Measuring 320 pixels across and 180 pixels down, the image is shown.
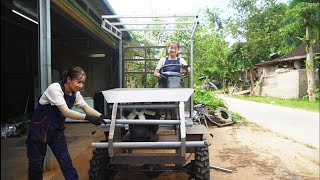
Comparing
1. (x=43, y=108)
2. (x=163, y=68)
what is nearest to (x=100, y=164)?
(x=43, y=108)

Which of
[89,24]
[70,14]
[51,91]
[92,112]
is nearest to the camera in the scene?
[51,91]

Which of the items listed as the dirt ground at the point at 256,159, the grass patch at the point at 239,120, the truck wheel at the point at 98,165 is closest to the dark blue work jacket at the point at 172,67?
the dirt ground at the point at 256,159

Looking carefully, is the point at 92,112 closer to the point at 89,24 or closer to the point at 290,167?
the point at 290,167

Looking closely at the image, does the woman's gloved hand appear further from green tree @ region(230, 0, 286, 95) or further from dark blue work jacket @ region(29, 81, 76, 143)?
green tree @ region(230, 0, 286, 95)

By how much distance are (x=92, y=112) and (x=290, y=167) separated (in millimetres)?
3019

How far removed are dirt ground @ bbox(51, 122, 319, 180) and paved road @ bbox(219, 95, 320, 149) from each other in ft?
0.56

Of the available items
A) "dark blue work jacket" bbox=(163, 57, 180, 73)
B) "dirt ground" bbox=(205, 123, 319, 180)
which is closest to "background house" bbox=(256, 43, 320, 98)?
"dirt ground" bbox=(205, 123, 319, 180)

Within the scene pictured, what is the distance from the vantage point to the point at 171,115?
137 inches

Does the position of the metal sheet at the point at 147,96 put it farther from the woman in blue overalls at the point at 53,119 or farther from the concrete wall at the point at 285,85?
the concrete wall at the point at 285,85

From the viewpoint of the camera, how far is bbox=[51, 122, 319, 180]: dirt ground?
4211 millimetres

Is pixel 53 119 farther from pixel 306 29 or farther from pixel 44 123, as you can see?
pixel 306 29

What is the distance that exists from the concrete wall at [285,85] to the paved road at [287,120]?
607mm

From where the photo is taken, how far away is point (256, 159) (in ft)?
16.8

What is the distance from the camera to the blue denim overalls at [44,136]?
2854 mm
